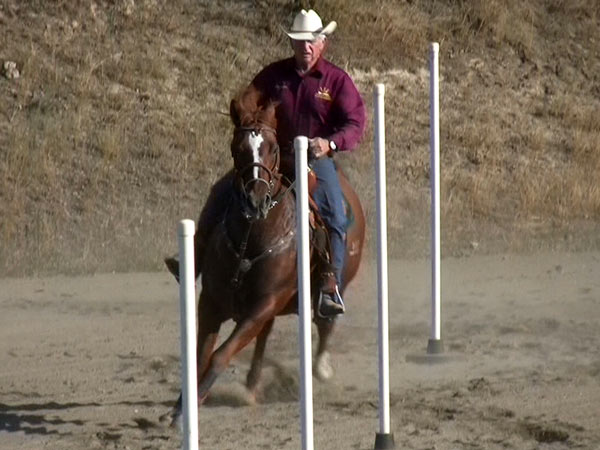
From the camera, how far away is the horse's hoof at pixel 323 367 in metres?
9.82

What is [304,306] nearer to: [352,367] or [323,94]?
[323,94]

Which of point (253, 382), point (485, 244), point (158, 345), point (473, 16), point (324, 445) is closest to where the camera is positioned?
point (324, 445)

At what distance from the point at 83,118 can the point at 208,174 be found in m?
1.35

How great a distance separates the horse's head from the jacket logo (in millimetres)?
641

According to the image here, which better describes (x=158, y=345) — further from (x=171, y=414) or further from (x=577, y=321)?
(x=577, y=321)

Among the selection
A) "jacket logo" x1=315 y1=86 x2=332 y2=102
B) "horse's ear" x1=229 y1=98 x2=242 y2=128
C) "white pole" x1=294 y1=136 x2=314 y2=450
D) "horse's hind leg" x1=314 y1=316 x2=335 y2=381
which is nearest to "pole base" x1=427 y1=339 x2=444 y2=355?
"horse's hind leg" x1=314 y1=316 x2=335 y2=381

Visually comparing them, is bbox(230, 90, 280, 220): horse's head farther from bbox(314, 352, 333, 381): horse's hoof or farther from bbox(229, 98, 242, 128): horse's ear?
bbox(314, 352, 333, 381): horse's hoof

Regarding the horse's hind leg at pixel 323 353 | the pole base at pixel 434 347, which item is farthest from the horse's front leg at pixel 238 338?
the pole base at pixel 434 347

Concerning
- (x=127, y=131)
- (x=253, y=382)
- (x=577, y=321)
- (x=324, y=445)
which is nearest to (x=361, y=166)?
(x=127, y=131)

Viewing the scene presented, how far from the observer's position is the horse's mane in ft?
28.5

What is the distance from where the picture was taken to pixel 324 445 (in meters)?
8.40

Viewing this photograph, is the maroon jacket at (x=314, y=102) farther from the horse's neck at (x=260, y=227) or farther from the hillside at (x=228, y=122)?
the hillside at (x=228, y=122)

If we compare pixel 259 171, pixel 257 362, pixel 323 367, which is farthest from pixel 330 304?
pixel 259 171

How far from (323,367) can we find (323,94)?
1.69 meters
